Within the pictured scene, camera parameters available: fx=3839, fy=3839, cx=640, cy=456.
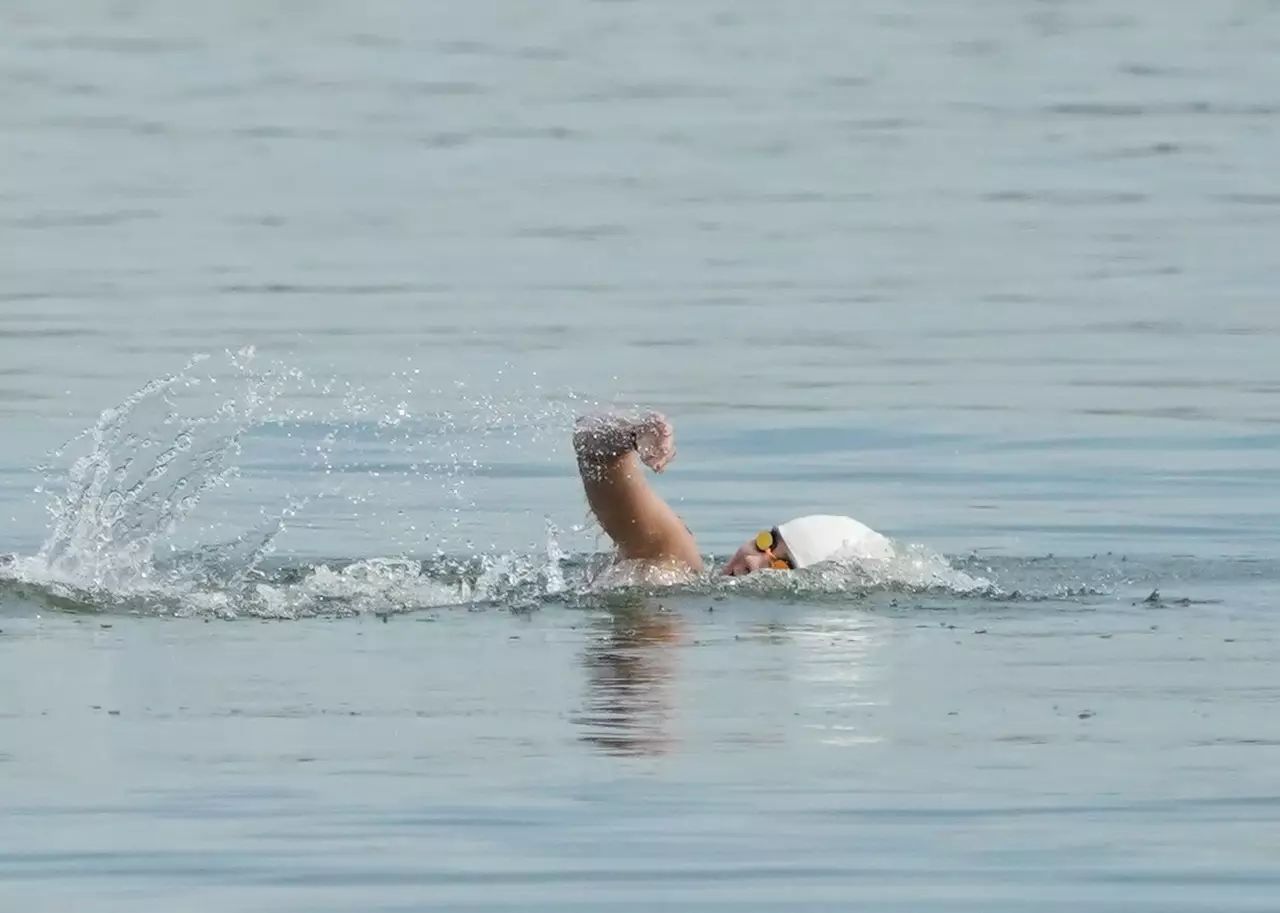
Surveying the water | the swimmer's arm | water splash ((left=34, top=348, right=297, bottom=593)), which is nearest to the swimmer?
the swimmer's arm

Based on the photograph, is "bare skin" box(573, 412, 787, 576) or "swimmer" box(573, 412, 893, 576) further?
"swimmer" box(573, 412, 893, 576)

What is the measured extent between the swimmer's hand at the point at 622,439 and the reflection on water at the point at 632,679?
1.90 ft

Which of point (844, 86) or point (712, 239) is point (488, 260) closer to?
point (712, 239)

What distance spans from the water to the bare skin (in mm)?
159

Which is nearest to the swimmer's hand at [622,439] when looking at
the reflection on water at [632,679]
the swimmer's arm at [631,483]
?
the swimmer's arm at [631,483]

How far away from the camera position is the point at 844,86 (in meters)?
42.5

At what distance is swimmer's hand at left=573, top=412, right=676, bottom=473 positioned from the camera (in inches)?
569

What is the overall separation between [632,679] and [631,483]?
6.01 feet

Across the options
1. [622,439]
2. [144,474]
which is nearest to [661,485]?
[144,474]

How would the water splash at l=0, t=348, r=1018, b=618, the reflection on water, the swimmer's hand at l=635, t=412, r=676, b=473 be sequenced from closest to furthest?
1. the reflection on water
2. the swimmer's hand at l=635, t=412, r=676, b=473
3. the water splash at l=0, t=348, r=1018, b=618

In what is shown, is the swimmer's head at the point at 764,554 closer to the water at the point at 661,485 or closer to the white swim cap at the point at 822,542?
the white swim cap at the point at 822,542

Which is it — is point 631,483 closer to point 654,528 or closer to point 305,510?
point 654,528

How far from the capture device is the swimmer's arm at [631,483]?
14.5 m

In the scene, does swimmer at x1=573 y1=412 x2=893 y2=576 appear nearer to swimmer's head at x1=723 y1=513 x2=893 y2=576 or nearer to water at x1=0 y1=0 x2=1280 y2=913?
swimmer's head at x1=723 y1=513 x2=893 y2=576
